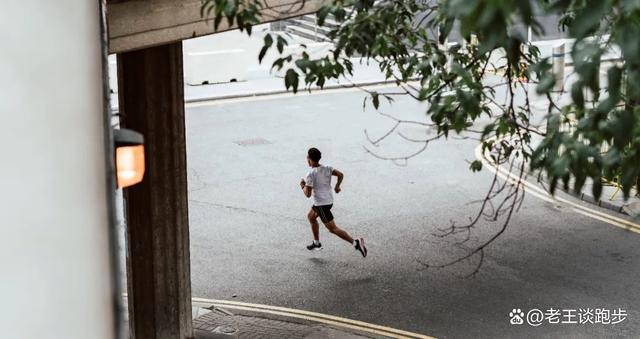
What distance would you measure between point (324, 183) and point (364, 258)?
1173 mm

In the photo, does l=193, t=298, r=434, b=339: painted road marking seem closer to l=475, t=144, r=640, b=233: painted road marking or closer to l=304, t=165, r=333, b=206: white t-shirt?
l=304, t=165, r=333, b=206: white t-shirt

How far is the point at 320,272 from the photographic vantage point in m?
13.0

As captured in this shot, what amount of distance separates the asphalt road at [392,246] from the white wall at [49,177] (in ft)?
26.4

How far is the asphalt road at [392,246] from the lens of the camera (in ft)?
38.7

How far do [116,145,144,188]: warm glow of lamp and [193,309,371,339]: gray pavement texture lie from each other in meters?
Result: 5.72

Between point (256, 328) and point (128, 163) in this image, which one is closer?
point (128, 163)

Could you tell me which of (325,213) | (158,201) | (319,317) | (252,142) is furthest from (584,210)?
(158,201)

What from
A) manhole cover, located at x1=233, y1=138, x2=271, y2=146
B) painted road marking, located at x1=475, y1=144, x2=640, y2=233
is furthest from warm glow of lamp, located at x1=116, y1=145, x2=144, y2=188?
manhole cover, located at x1=233, y1=138, x2=271, y2=146

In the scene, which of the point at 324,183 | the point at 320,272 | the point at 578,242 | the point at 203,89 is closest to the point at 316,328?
the point at 320,272

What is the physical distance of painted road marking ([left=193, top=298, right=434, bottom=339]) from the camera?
11062mm

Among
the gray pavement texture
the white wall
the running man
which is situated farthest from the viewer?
the running man

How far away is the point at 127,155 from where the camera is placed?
5371 mm

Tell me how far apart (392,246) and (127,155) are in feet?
29.2

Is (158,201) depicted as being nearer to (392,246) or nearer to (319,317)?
(319,317)
